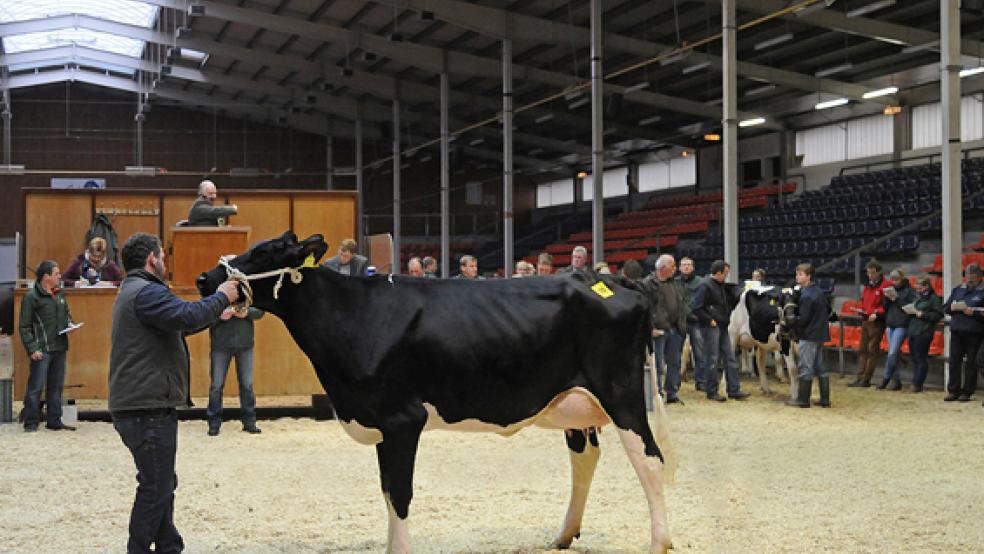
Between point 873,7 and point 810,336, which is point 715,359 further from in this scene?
point 873,7

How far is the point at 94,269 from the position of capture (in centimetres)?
1308

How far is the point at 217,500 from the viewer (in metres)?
7.70

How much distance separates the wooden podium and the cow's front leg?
647 cm

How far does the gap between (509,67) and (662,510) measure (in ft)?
72.3

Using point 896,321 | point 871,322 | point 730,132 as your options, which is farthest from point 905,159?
point 896,321

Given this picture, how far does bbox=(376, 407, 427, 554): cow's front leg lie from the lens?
5.25 m

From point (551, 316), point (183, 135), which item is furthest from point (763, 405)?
point (183, 135)

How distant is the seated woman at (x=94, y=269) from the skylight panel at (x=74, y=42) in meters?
25.6

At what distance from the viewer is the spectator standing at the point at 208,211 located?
441 inches

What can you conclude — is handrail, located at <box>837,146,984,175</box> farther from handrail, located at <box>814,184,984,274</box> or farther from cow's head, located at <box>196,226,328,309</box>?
cow's head, located at <box>196,226,328,309</box>

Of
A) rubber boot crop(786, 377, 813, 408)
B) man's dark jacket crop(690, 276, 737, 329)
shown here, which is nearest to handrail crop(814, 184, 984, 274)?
man's dark jacket crop(690, 276, 737, 329)

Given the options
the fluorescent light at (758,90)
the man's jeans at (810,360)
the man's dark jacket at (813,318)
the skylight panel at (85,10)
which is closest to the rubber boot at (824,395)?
the man's jeans at (810,360)

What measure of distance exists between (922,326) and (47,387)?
11.7 metres

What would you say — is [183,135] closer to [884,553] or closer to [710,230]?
[710,230]
